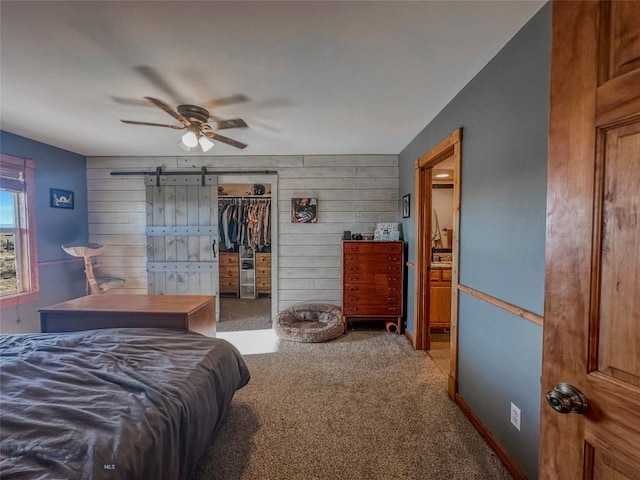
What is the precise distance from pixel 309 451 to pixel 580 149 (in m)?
1.96

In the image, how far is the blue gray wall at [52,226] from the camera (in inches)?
129

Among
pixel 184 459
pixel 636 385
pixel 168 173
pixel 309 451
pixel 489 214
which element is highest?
pixel 168 173

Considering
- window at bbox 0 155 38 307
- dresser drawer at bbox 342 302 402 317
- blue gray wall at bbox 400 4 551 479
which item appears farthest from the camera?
dresser drawer at bbox 342 302 402 317

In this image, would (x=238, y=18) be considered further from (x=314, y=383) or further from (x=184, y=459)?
(x=314, y=383)

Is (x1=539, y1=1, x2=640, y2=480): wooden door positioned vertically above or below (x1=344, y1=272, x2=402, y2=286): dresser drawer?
above

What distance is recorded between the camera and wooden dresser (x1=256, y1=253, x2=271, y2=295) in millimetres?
5793

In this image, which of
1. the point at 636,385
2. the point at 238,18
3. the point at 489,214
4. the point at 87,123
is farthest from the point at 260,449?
the point at 87,123

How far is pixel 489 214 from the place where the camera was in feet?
5.99

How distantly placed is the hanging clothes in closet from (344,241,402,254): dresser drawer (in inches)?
91.9

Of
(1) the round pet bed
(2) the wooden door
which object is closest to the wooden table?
(1) the round pet bed

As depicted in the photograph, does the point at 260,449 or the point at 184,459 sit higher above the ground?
the point at 184,459

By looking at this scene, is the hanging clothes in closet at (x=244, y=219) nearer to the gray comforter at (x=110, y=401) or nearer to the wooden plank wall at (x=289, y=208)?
the wooden plank wall at (x=289, y=208)

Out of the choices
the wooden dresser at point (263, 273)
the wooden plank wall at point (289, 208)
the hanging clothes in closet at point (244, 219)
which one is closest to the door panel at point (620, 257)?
the wooden plank wall at point (289, 208)

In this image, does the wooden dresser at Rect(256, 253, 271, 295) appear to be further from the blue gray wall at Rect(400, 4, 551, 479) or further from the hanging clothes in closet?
the blue gray wall at Rect(400, 4, 551, 479)
